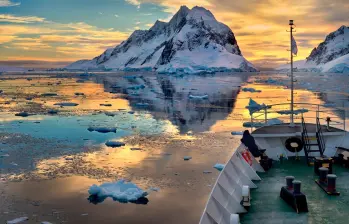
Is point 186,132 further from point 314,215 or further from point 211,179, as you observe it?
point 314,215

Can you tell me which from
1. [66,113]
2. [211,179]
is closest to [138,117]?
[66,113]

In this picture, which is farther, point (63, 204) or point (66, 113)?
point (66, 113)

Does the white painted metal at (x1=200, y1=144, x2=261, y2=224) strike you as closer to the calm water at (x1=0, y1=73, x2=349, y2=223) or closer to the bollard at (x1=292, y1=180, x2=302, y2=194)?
the bollard at (x1=292, y1=180, x2=302, y2=194)

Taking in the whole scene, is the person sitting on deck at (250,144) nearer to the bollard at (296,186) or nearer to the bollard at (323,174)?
the bollard at (323,174)

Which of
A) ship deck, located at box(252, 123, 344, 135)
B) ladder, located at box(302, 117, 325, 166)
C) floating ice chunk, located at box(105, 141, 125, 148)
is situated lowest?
floating ice chunk, located at box(105, 141, 125, 148)

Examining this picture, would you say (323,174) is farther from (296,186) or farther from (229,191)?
(229,191)

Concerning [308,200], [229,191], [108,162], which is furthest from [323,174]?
[108,162]

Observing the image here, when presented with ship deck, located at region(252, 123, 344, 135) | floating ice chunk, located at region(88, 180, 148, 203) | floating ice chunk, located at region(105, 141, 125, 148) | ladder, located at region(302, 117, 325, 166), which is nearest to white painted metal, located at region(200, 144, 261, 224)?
ship deck, located at region(252, 123, 344, 135)
